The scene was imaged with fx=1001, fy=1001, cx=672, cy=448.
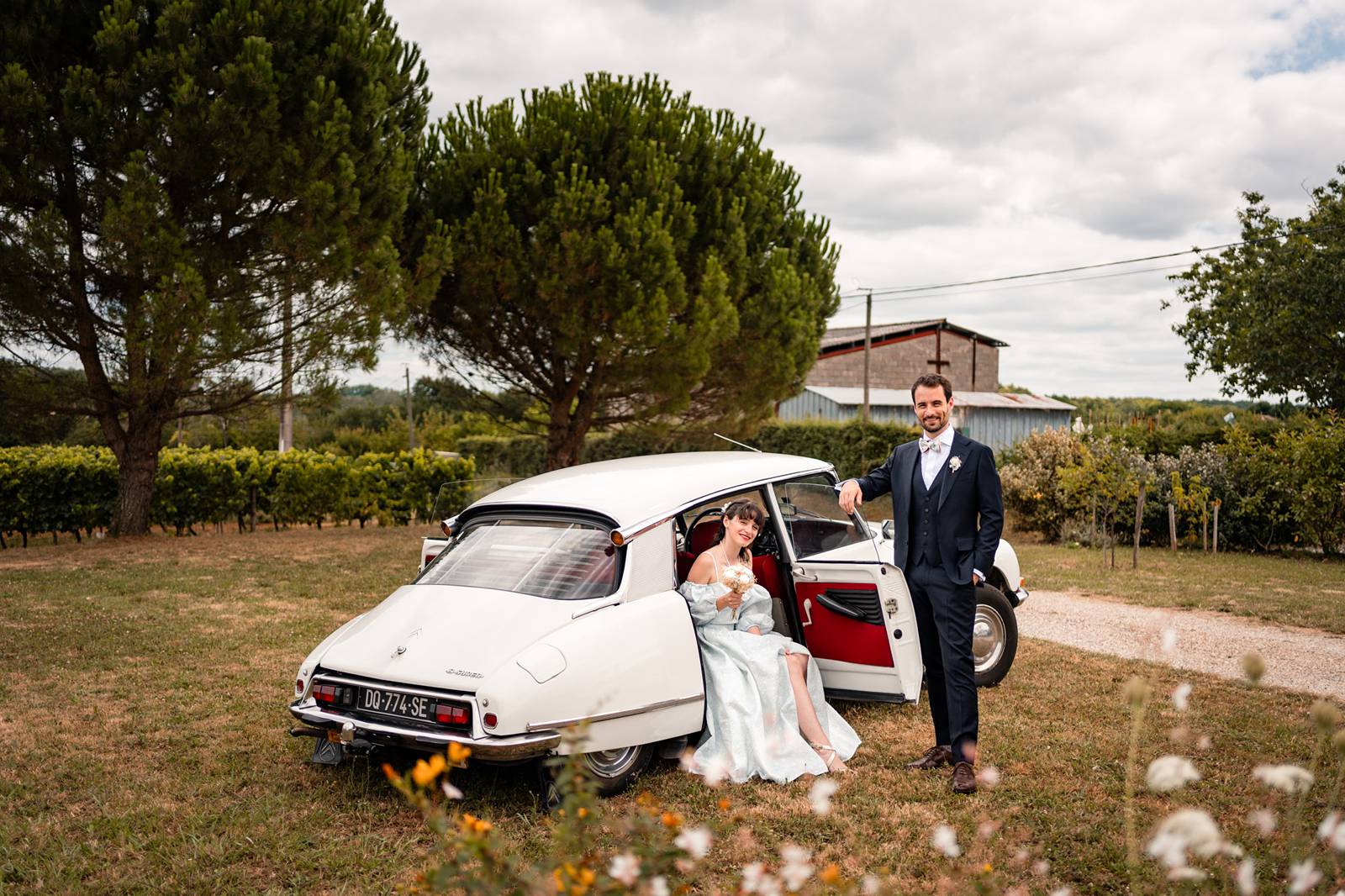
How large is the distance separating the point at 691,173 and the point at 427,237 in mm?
4968

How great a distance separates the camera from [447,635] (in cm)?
484

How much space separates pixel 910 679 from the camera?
577 cm

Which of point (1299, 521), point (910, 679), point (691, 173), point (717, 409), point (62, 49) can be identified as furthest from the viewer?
point (717, 409)

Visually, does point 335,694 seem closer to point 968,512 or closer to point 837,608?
point 837,608

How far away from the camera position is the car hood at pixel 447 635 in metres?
4.62

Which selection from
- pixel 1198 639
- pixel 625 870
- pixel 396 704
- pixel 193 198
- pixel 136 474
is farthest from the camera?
pixel 136 474

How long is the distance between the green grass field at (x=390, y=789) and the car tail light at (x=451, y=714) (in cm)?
55

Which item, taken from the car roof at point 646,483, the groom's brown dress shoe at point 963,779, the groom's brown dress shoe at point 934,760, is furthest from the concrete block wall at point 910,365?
the groom's brown dress shoe at point 963,779

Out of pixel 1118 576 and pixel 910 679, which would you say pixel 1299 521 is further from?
pixel 910 679

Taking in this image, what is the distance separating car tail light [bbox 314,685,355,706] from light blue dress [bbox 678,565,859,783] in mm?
1788

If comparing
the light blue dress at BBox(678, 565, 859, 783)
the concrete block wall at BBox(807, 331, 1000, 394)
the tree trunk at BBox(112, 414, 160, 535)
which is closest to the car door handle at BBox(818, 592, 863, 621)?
the light blue dress at BBox(678, 565, 859, 783)

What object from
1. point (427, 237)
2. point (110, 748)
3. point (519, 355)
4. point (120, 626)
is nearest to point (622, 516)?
point (110, 748)

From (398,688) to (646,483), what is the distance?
187 cm

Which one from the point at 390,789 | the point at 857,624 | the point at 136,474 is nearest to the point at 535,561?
the point at 390,789
